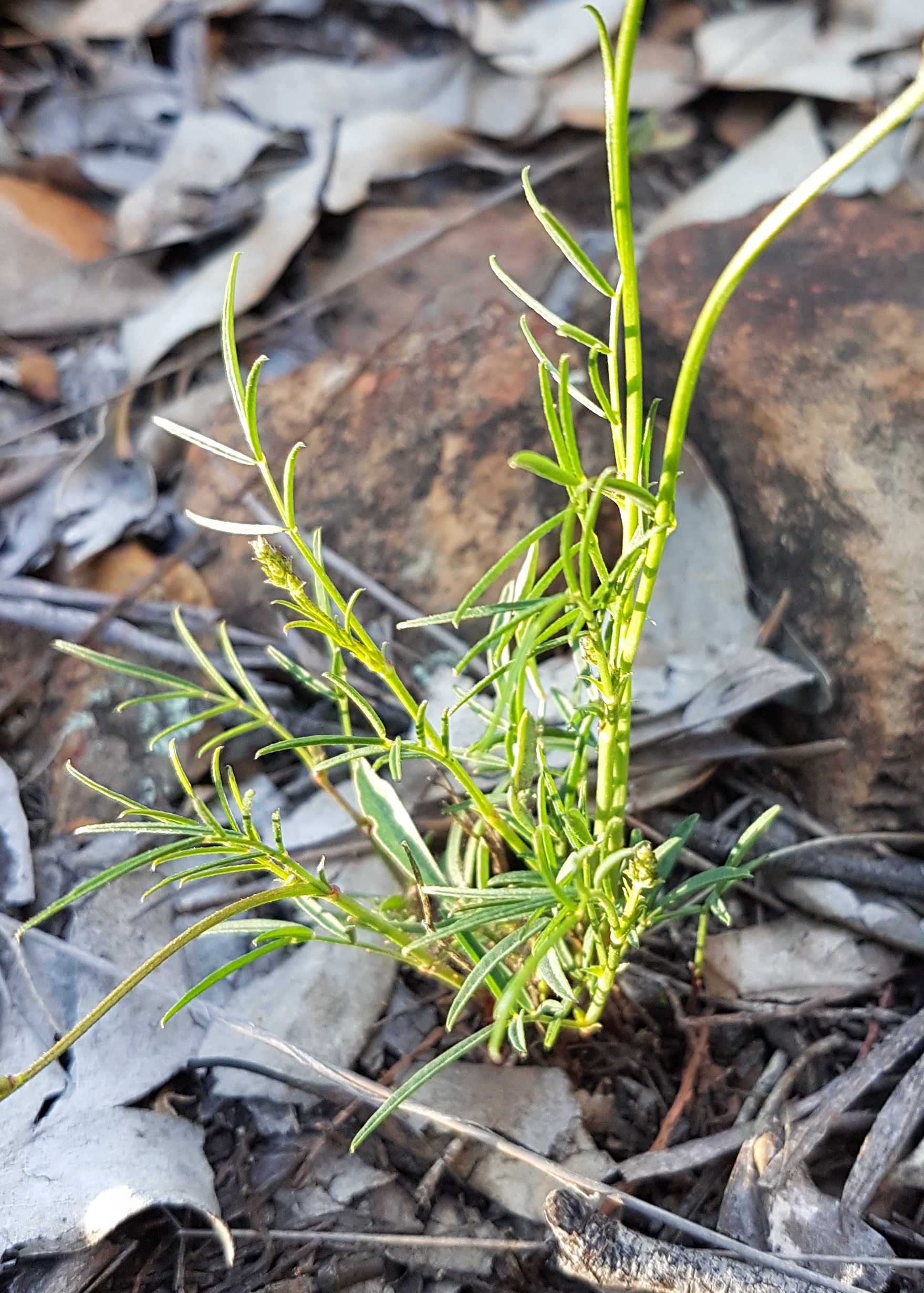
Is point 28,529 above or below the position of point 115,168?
below

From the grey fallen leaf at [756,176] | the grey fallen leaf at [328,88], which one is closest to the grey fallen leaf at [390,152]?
the grey fallen leaf at [328,88]

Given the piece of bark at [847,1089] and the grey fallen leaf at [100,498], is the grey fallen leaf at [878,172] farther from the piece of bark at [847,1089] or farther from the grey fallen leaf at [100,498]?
the piece of bark at [847,1089]

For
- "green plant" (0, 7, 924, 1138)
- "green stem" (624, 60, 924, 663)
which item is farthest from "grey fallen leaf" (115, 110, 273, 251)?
"green stem" (624, 60, 924, 663)

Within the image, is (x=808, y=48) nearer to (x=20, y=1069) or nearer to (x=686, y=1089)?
(x=686, y=1089)

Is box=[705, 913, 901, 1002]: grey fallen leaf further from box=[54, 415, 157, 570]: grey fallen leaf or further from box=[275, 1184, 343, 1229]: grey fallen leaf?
box=[54, 415, 157, 570]: grey fallen leaf

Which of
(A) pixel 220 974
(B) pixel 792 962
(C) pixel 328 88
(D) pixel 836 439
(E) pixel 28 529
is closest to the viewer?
(A) pixel 220 974

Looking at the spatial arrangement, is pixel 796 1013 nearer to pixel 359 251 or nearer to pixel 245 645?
pixel 245 645

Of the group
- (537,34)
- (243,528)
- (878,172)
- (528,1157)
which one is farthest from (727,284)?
(537,34)
